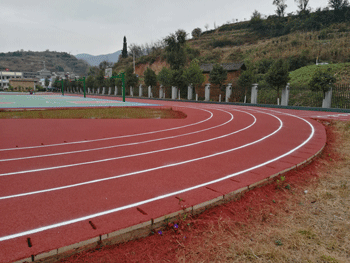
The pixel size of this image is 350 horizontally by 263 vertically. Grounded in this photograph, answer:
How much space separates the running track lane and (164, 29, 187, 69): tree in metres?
44.1

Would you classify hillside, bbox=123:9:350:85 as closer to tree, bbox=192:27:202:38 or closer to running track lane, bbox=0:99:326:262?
tree, bbox=192:27:202:38

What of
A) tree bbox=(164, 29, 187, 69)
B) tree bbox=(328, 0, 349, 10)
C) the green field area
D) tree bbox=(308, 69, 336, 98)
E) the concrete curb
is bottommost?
the concrete curb

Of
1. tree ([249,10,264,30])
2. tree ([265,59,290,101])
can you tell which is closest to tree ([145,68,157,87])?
tree ([265,59,290,101])

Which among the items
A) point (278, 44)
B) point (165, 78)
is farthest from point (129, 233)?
point (278, 44)

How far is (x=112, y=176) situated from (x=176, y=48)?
4923 centimetres

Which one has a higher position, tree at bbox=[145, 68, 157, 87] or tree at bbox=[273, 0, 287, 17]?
tree at bbox=[273, 0, 287, 17]

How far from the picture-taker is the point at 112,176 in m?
4.59

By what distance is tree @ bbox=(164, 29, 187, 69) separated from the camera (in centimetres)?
5005

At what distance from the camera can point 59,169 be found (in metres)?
5.01

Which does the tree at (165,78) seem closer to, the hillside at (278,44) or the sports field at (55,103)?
the sports field at (55,103)

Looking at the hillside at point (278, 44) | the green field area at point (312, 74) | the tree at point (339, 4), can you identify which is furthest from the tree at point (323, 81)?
the tree at point (339, 4)

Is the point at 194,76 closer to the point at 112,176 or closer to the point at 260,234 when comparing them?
the point at 112,176

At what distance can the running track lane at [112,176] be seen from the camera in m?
2.94

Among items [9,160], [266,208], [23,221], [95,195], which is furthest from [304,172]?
[9,160]
